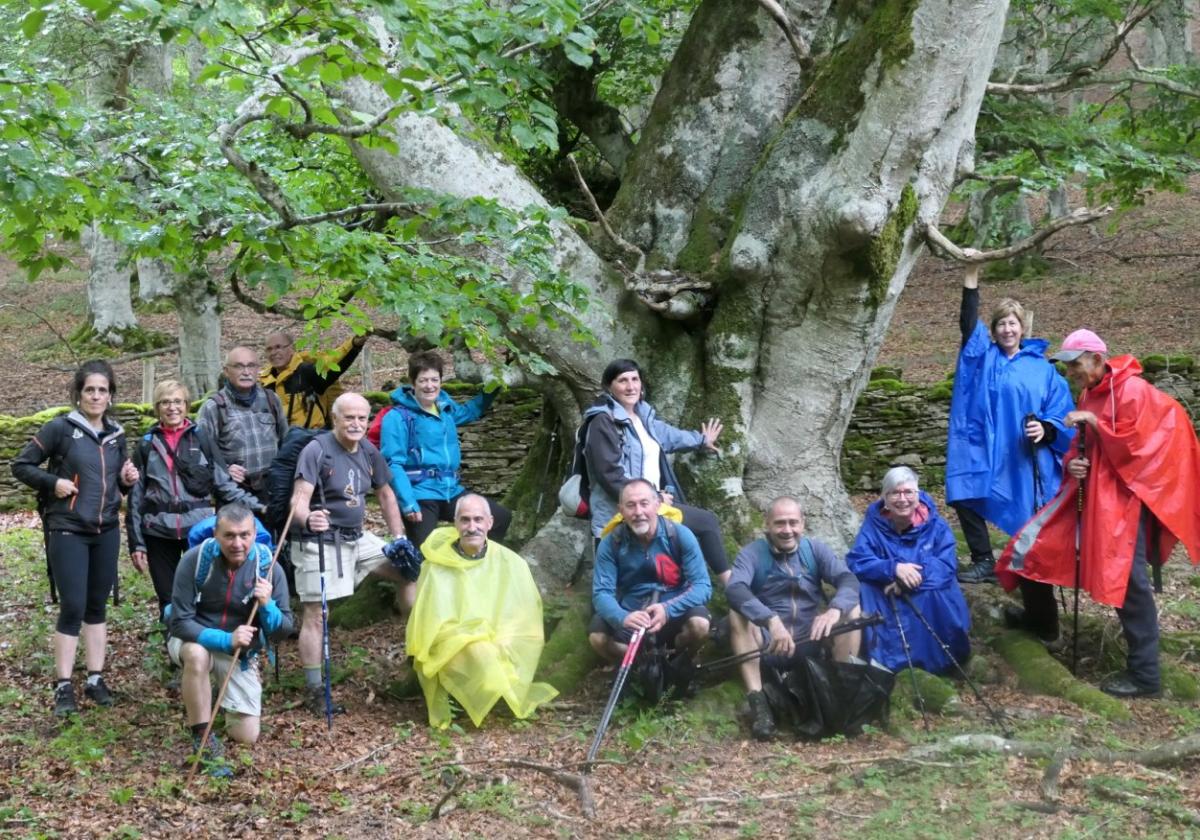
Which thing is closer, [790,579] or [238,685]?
[238,685]

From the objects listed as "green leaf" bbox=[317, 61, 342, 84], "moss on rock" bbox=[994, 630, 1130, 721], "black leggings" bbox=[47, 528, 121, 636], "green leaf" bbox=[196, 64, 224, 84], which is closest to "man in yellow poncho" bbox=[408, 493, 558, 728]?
"black leggings" bbox=[47, 528, 121, 636]

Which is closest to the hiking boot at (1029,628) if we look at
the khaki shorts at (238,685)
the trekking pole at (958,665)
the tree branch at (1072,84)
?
the trekking pole at (958,665)

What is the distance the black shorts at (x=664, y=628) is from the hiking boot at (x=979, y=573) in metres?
1.88

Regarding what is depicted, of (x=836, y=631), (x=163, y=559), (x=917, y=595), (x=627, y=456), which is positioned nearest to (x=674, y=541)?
(x=627, y=456)

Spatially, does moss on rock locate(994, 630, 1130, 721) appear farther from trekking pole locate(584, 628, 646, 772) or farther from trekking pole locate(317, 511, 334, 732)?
trekking pole locate(317, 511, 334, 732)

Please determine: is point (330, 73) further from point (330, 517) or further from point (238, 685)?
point (238, 685)

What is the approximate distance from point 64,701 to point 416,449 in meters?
2.26

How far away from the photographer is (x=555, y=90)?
8828 millimetres

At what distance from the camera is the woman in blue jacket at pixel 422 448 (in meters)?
7.04

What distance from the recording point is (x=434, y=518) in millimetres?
7172

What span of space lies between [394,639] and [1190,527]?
4451 millimetres

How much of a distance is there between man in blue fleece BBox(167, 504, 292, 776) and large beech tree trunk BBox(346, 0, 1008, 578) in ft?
7.12

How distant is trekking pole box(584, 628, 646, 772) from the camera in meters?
5.45

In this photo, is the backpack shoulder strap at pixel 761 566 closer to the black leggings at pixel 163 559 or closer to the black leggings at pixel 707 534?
the black leggings at pixel 707 534
